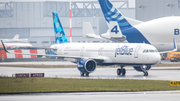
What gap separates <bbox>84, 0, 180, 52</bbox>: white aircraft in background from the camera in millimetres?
63438

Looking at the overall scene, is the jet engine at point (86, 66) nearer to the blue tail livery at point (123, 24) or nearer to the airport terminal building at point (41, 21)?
the blue tail livery at point (123, 24)

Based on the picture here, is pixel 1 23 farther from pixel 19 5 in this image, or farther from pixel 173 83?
pixel 173 83

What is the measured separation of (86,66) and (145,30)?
Answer: 28.6 meters

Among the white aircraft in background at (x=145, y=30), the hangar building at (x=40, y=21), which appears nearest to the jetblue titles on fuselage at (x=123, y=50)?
the white aircraft in background at (x=145, y=30)

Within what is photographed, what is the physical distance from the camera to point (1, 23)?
159875 mm

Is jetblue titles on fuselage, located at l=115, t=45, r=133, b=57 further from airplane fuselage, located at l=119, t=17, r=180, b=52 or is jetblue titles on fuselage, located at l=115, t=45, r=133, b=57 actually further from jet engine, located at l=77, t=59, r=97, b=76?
airplane fuselage, located at l=119, t=17, r=180, b=52

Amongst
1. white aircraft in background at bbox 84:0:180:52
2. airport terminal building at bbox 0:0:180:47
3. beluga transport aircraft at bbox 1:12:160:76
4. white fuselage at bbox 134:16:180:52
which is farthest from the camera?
airport terminal building at bbox 0:0:180:47

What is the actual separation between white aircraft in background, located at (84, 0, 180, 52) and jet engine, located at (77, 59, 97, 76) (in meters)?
24.0

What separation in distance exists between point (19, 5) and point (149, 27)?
10325 centimetres

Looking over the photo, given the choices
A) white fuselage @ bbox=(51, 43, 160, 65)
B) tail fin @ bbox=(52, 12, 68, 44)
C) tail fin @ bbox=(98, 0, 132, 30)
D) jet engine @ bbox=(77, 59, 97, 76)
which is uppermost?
tail fin @ bbox=(98, 0, 132, 30)

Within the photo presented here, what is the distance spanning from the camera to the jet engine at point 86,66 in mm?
38094

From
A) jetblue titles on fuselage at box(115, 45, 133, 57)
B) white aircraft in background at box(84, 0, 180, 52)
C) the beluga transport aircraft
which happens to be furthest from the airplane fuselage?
jetblue titles on fuselage at box(115, 45, 133, 57)

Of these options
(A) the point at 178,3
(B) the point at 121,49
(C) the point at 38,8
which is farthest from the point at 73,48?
(C) the point at 38,8

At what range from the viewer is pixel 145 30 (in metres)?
65.1
